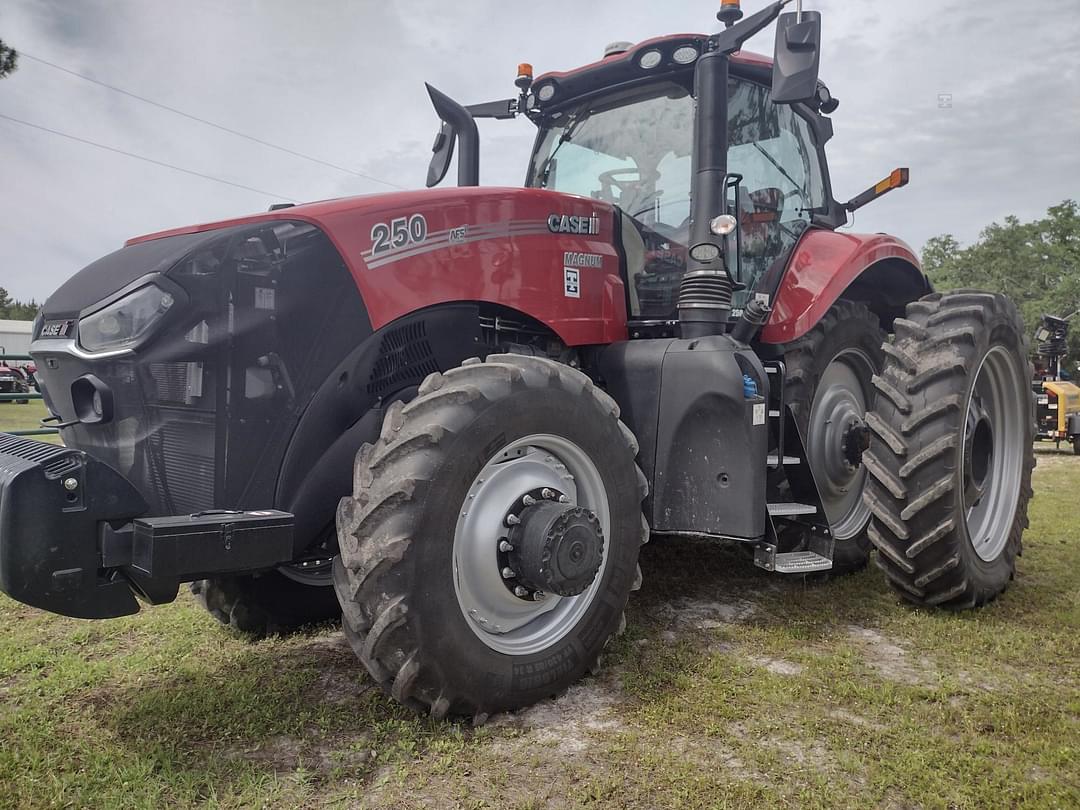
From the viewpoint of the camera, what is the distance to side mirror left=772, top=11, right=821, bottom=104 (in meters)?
3.08

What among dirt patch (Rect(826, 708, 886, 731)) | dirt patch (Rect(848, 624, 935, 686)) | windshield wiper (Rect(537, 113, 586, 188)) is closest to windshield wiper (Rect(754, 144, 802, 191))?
windshield wiper (Rect(537, 113, 586, 188))

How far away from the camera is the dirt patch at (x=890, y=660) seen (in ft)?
10.2

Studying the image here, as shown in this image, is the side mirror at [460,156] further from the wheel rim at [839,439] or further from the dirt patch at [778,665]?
the dirt patch at [778,665]

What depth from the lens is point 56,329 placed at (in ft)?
8.73

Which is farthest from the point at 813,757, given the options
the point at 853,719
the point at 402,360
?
the point at 402,360

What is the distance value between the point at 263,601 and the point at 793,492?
2.54 m

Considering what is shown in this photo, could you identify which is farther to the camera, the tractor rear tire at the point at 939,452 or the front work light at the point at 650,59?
the front work light at the point at 650,59

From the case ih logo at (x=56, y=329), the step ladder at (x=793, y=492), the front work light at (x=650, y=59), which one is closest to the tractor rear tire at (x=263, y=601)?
the case ih logo at (x=56, y=329)

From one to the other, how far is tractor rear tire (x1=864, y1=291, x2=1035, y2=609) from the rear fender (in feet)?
1.27

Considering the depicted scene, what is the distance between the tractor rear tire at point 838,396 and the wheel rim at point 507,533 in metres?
1.67

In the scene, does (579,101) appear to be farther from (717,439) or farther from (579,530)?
(579,530)

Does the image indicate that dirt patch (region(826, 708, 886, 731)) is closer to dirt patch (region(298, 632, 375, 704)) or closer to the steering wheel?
dirt patch (region(298, 632, 375, 704))

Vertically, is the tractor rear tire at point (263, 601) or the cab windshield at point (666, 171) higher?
the cab windshield at point (666, 171)

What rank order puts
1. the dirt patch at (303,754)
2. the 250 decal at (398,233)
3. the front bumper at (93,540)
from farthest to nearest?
1. the 250 decal at (398,233)
2. the dirt patch at (303,754)
3. the front bumper at (93,540)
